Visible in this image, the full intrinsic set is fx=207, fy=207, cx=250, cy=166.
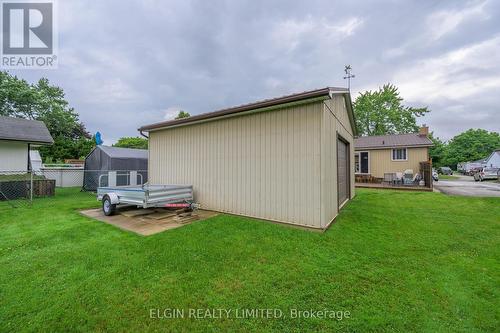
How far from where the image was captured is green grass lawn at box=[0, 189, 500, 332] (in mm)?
2086

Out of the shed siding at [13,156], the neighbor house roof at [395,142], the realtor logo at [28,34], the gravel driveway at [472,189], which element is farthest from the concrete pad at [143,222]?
the neighbor house roof at [395,142]

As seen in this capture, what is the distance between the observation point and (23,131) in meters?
10.8

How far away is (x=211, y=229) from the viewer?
4781 millimetres

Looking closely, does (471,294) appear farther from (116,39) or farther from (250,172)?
(116,39)

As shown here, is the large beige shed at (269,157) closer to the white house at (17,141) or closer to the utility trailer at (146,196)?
the utility trailer at (146,196)

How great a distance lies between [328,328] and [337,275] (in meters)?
1.06

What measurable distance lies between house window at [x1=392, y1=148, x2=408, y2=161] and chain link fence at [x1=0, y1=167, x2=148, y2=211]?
1814 cm

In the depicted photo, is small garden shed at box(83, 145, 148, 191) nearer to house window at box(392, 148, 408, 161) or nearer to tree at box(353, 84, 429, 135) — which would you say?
house window at box(392, 148, 408, 161)

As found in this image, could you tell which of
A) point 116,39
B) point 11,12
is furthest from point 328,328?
point 11,12

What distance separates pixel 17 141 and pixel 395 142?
2373cm

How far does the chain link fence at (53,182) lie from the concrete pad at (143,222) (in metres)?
3.39

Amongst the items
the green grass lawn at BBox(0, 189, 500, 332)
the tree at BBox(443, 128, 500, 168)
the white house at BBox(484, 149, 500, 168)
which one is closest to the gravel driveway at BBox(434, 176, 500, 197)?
the green grass lawn at BBox(0, 189, 500, 332)

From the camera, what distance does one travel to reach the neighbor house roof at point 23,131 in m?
9.98

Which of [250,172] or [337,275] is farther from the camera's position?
[250,172]
